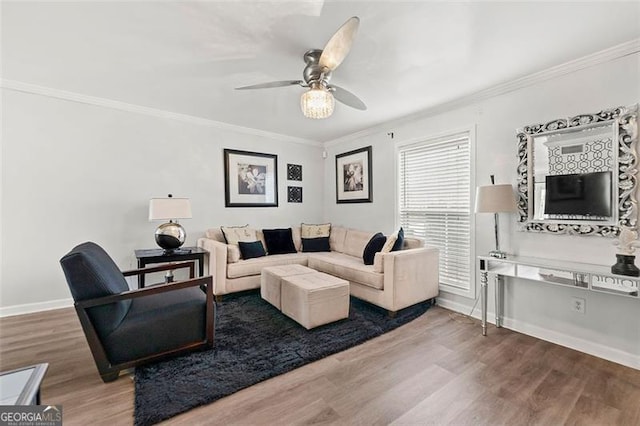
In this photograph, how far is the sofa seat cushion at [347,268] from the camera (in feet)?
10.1

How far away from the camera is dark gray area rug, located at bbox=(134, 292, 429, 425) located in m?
1.72

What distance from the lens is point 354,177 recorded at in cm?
475

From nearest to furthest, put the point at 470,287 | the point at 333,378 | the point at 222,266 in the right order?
1. the point at 333,378
2. the point at 470,287
3. the point at 222,266

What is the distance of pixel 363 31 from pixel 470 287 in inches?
112

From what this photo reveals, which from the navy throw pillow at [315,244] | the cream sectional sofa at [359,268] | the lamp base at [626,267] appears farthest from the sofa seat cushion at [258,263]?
the lamp base at [626,267]

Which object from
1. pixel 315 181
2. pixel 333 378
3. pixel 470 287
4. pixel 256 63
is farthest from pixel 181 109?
pixel 470 287

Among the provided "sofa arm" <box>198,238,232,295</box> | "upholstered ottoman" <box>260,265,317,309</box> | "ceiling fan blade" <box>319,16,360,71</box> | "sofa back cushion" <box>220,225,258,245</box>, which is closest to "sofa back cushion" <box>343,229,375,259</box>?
"upholstered ottoman" <box>260,265,317,309</box>

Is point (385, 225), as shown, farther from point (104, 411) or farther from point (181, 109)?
point (104, 411)

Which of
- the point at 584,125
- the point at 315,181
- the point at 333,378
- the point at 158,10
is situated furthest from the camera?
the point at 315,181

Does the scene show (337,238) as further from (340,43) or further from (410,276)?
(340,43)

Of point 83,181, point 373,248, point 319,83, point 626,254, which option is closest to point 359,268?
point 373,248

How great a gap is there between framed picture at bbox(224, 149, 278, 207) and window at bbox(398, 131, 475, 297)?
2150mm

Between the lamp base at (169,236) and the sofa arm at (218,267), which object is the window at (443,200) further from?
the lamp base at (169,236)

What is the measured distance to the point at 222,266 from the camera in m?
3.48
